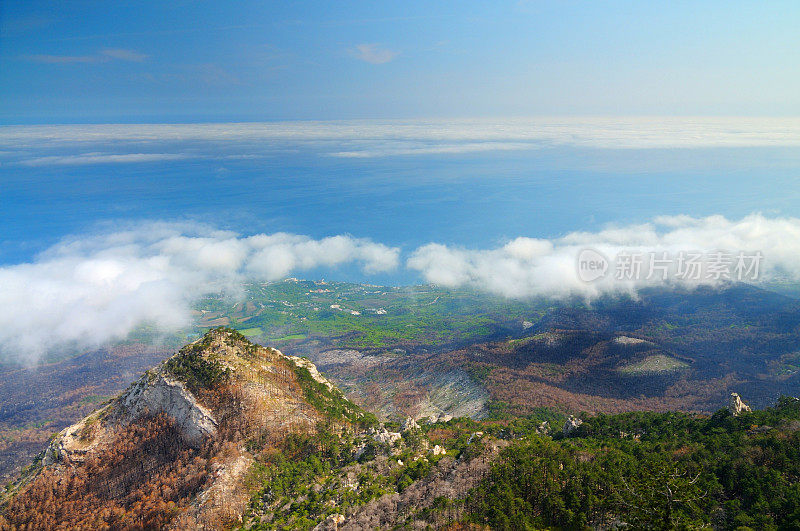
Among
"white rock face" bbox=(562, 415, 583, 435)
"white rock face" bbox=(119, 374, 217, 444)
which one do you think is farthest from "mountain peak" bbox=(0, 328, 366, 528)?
"white rock face" bbox=(562, 415, 583, 435)

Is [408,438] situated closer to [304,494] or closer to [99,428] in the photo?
[304,494]

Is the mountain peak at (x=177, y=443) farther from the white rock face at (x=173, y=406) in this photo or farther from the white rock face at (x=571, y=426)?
the white rock face at (x=571, y=426)

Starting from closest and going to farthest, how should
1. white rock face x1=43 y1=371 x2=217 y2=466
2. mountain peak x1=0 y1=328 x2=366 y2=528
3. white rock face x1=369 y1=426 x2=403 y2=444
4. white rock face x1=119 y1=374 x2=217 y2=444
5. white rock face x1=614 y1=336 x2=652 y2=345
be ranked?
mountain peak x1=0 y1=328 x2=366 y2=528 → white rock face x1=43 y1=371 x2=217 y2=466 → white rock face x1=119 y1=374 x2=217 y2=444 → white rock face x1=369 y1=426 x2=403 y2=444 → white rock face x1=614 y1=336 x2=652 y2=345

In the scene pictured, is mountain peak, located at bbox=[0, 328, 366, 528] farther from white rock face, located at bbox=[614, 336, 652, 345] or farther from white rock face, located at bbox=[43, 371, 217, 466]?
white rock face, located at bbox=[614, 336, 652, 345]

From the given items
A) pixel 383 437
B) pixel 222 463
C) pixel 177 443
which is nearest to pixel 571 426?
pixel 383 437

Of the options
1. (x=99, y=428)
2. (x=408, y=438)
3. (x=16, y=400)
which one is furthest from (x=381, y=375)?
(x=16, y=400)

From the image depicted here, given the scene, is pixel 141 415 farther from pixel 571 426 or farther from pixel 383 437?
pixel 571 426

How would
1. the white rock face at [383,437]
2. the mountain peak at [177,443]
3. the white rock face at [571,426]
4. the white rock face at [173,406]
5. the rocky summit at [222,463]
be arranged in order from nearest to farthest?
the rocky summit at [222,463]
the mountain peak at [177,443]
the white rock face at [173,406]
the white rock face at [383,437]
the white rock face at [571,426]

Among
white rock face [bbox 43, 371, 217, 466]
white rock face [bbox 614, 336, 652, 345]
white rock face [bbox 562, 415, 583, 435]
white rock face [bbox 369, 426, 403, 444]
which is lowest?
white rock face [bbox 614, 336, 652, 345]

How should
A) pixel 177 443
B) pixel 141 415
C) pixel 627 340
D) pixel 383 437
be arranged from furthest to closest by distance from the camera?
pixel 627 340
pixel 383 437
pixel 141 415
pixel 177 443

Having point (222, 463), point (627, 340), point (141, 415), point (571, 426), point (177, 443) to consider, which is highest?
point (141, 415)

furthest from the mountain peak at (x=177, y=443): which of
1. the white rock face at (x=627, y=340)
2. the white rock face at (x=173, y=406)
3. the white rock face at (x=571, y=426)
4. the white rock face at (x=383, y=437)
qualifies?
the white rock face at (x=627, y=340)
